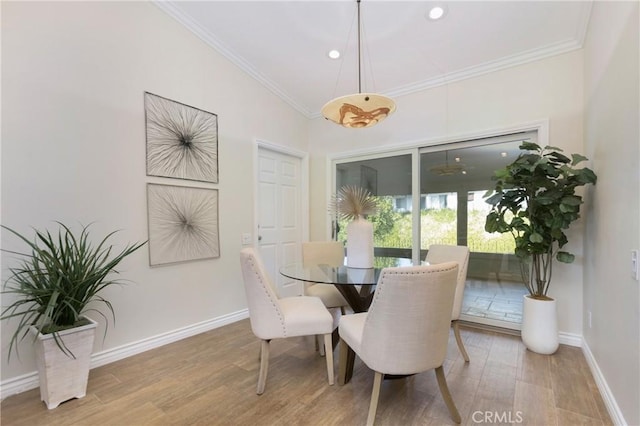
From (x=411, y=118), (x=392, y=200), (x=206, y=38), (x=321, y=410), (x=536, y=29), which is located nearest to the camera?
(x=321, y=410)

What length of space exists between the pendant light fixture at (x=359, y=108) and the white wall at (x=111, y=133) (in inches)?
62.5

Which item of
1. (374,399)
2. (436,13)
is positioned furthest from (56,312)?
(436,13)

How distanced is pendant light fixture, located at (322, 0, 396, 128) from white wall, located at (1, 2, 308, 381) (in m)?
1.59

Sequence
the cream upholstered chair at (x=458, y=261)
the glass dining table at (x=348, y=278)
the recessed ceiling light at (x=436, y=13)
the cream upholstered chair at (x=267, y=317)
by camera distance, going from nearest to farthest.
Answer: the cream upholstered chair at (x=267, y=317) → the glass dining table at (x=348, y=278) → the cream upholstered chair at (x=458, y=261) → the recessed ceiling light at (x=436, y=13)

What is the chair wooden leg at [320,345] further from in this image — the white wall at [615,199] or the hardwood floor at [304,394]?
the white wall at [615,199]

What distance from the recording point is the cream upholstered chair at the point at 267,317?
1.94m

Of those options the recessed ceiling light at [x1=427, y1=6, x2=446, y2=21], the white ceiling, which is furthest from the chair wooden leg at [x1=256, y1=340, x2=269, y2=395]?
the recessed ceiling light at [x1=427, y1=6, x2=446, y2=21]

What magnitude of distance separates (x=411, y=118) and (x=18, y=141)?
3.67m

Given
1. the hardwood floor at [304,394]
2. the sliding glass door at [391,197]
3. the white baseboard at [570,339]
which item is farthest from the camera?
the sliding glass door at [391,197]

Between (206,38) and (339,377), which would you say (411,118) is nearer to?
(206,38)

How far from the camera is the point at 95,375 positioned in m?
2.21

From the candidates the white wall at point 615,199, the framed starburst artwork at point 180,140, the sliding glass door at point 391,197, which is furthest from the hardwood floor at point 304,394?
the framed starburst artwork at point 180,140

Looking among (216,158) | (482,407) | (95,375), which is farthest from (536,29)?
(95,375)

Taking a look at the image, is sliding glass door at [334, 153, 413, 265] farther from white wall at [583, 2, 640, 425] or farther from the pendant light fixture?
white wall at [583, 2, 640, 425]
